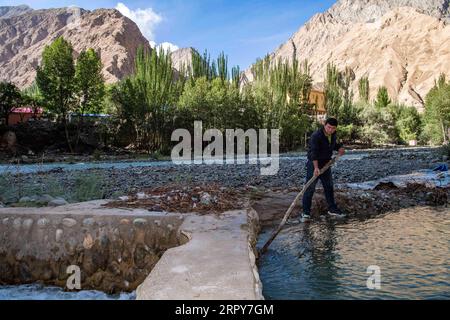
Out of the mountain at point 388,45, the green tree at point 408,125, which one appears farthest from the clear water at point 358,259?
the mountain at point 388,45

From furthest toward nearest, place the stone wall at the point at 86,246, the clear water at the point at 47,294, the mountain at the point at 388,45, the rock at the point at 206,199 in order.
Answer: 1. the mountain at the point at 388,45
2. the rock at the point at 206,199
3. the stone wall at the point at 86,246
4. the clear water at the point at 47,294

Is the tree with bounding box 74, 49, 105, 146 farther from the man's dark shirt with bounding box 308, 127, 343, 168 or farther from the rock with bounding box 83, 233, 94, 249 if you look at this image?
the rock with bounding box 83, 233, 94, 249

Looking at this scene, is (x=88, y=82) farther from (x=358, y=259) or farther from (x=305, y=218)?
(x=358, y=259)

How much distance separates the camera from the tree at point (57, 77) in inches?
1037

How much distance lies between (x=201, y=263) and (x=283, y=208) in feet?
13.1

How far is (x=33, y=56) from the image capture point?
110 m

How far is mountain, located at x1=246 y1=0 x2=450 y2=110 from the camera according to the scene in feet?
281

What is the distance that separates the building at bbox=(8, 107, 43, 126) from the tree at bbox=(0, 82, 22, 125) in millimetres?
1620

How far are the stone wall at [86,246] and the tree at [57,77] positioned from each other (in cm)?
2309

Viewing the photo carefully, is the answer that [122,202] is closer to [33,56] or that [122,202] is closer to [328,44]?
[33,56]

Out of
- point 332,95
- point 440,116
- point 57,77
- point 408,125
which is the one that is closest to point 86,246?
point 57,77

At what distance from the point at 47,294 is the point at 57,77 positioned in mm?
25498

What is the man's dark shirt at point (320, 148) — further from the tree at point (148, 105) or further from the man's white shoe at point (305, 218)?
the tree at point (148, 105)

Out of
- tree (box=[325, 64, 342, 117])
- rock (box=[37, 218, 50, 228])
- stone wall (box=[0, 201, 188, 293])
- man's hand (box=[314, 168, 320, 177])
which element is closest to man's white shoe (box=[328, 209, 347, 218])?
man's hand (box=[314, 168, 320, 177])
